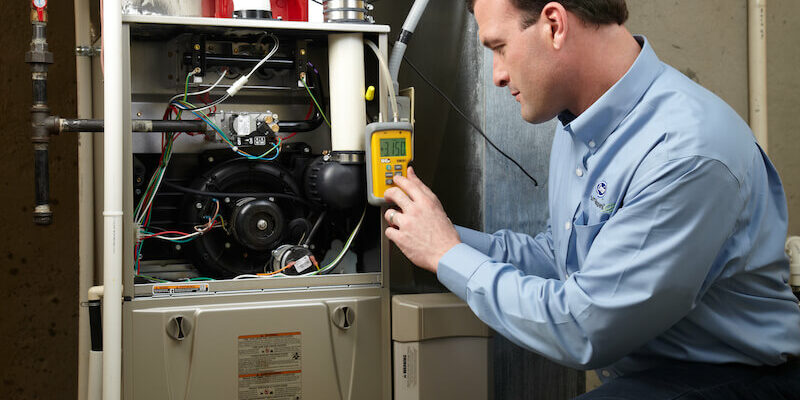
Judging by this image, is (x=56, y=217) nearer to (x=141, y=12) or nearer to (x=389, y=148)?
(x=141, y=12)

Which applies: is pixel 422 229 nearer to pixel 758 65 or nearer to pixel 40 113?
pixel 40 113

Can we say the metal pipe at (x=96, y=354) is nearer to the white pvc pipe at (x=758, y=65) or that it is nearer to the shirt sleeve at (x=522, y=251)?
the shirt sleeve at (x=522, y=251)

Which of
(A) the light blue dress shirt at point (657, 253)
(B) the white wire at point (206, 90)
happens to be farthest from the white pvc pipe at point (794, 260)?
(B) the white wire at point (206, 90)

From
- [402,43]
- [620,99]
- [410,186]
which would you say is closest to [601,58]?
[620,99]

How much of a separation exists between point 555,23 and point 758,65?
1321mm

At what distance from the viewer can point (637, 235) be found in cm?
110

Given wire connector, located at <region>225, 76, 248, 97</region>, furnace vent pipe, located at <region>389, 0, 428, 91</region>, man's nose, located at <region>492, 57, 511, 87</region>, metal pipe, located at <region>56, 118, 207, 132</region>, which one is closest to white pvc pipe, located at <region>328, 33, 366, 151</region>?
furnace vent pipe, located at <region>389, 0, 428, 91</region>

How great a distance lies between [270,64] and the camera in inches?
69.7

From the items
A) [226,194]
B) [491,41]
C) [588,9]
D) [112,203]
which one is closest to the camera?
[588,9]

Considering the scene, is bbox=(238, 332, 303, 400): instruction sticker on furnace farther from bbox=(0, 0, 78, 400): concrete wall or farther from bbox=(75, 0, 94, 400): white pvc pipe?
bbox=(0, 0, 78, 400): concrete wall

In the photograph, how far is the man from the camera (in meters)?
1.09

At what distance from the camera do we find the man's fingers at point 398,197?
149cm

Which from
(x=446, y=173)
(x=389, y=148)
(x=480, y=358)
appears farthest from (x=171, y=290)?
(x=446, y=173)

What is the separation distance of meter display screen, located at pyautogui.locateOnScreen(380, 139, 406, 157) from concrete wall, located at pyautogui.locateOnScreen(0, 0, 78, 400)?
1.46m
